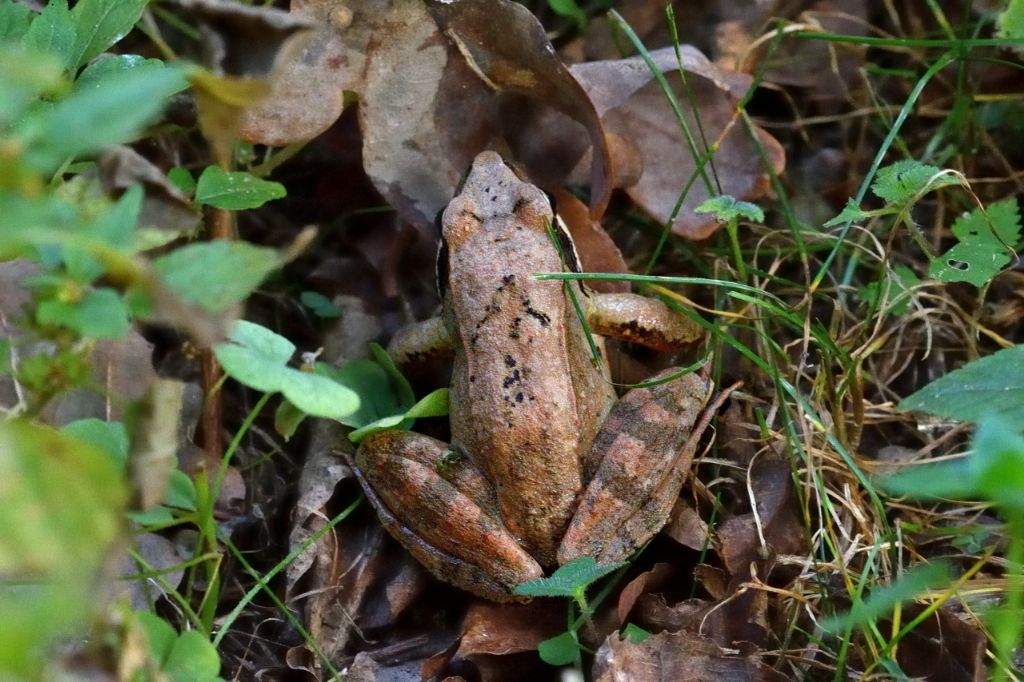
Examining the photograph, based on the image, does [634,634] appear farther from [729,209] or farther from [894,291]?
[894,291]

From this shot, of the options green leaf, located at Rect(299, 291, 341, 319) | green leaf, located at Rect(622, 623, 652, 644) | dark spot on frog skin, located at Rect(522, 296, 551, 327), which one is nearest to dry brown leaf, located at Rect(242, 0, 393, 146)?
green leaf, located at Rect(299, 291, 341, 319)

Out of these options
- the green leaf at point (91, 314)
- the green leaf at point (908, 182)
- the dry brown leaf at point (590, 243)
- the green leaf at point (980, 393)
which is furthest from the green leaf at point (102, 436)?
the green leaf at point (908, 182)

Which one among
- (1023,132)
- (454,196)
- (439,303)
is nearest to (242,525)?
(439,303)

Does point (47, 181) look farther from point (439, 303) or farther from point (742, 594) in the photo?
point (742, 594)

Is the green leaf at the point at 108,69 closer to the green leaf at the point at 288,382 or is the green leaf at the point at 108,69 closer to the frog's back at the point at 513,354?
the green leaf at the point at 288,382

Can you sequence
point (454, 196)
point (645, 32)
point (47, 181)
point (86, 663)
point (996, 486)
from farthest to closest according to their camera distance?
point (645, 32)
point (454, 196)
point (47, 181)
point (86, 663)
point (996, 486)
